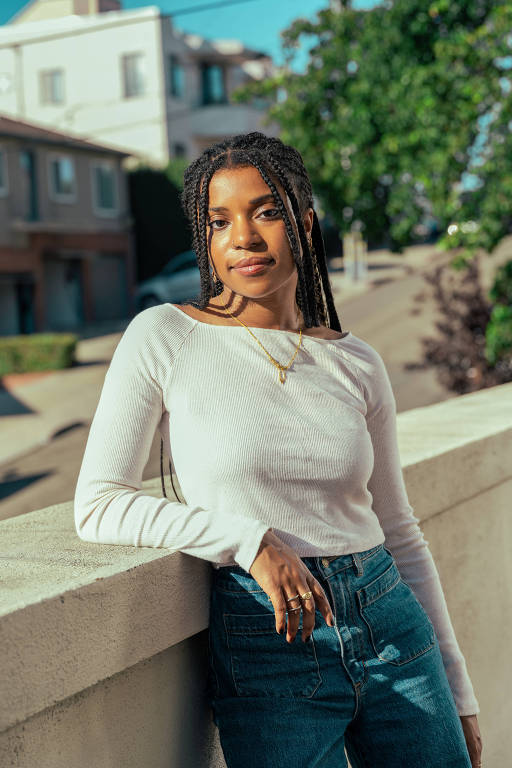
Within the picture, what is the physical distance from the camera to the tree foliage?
10.2 m

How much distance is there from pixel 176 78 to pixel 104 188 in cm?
743

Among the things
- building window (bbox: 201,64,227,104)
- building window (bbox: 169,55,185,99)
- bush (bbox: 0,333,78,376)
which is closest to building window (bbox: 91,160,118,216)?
building window (bbox: 169,55,185,99)

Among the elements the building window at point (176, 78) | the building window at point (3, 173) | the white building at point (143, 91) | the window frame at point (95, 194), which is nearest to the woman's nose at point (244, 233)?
the building window at point (3, 173)

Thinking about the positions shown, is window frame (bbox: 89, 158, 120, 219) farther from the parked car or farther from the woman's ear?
the woman's ear

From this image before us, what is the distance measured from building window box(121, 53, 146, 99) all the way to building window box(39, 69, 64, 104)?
2661 millimetres

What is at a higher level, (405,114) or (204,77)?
(204,77)

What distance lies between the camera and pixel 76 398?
1738cm

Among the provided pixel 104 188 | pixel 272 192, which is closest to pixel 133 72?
pixel 104 188

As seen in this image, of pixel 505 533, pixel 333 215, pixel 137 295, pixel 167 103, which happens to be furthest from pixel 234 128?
pixel 505 533

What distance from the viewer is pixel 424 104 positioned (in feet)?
34.1

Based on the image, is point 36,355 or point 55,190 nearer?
point 36,355

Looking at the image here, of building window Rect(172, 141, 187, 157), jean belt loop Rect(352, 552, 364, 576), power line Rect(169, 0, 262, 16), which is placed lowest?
jean belt loop Rect(352, 552, 364, 576)

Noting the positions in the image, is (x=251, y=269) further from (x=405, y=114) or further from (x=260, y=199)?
(x=405, y=114)

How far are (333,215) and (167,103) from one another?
81.1 ft
